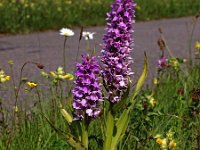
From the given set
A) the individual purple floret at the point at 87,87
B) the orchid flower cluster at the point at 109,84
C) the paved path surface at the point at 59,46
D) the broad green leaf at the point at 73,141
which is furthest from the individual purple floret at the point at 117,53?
the paved path surface at the point at 59,46

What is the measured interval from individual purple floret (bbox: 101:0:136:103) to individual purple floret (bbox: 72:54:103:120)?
0.45ft

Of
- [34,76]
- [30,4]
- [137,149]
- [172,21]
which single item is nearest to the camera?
[137,149]

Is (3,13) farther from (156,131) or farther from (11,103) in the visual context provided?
(156,131)

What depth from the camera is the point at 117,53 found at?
253cm

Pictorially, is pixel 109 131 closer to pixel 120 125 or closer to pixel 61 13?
pixel 120 125

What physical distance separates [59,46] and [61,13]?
7.22ft

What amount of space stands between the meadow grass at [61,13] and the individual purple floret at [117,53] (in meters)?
6.44

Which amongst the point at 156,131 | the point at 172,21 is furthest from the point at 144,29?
the point at 156,131

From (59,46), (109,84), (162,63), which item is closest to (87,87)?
(109,84)

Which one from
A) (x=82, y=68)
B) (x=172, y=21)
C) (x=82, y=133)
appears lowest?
(x=172, y=21)

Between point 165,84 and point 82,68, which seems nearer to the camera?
point 82,68

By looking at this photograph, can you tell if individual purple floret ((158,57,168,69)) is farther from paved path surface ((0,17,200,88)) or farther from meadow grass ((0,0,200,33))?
meadow grass ((0,0,200,33))

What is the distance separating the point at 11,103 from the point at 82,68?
2.51m

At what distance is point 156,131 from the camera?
136 inches
